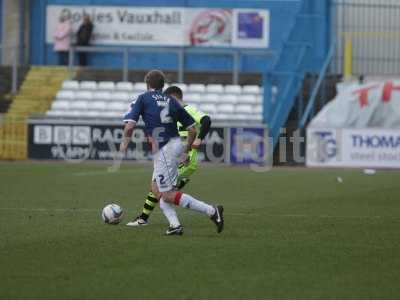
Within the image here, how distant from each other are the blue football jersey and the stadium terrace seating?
19.1 metres

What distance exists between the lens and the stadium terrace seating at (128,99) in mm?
32656

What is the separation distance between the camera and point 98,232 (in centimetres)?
1284

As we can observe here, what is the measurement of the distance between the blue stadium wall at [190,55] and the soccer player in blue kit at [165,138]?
23.4 meters

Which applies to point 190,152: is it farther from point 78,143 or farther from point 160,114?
point 78,143

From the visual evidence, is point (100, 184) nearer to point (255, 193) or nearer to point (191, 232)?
point (255, 193)

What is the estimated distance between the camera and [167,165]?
1269 cm

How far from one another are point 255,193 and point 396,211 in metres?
4.30

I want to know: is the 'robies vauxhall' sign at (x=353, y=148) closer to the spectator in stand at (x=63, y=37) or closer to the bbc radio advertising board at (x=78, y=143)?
the bbc radio advertising board at (x=78, y=143)

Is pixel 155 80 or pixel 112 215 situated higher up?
pixel 155 80

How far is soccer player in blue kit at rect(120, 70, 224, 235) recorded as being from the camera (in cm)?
1265

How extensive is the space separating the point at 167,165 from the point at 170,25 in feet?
82.0

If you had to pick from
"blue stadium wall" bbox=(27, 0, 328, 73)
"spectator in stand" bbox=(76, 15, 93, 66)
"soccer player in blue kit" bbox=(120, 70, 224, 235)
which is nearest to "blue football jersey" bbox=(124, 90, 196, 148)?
"soccer player in blue kit" bbox=(120, 70, 224, 235)

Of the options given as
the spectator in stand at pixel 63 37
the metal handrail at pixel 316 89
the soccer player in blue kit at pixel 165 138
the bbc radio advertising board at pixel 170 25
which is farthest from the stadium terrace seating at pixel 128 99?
the soccer player in blue kit at pixel 165 138

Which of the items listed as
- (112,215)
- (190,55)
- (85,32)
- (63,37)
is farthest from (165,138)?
(63,37)
